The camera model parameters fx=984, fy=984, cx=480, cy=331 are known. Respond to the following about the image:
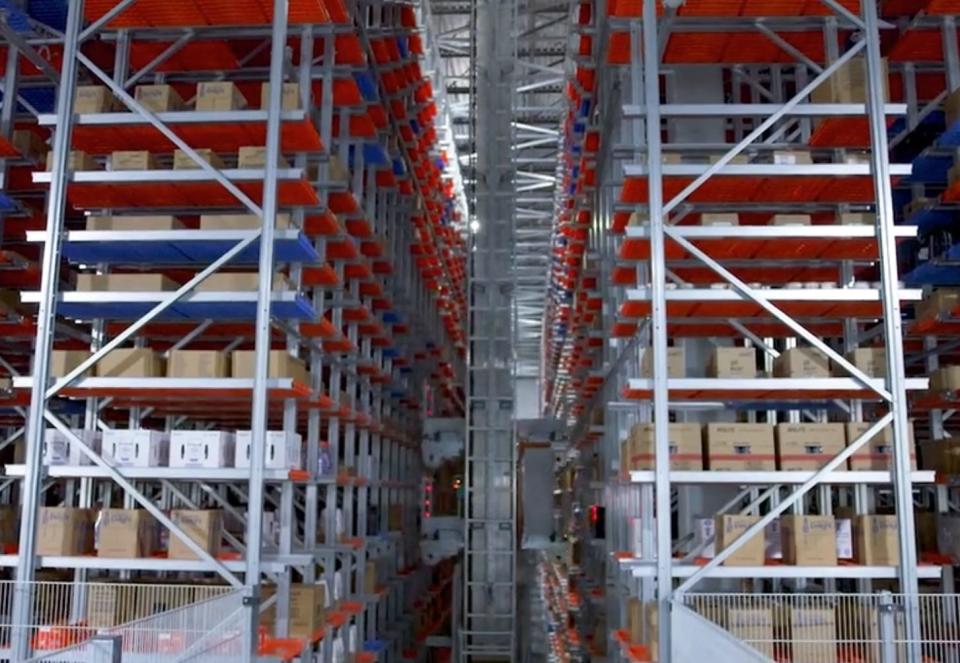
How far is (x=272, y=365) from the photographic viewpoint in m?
7.20

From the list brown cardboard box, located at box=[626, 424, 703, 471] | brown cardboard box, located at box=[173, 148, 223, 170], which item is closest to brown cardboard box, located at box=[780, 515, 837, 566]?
brown cardboard box, located at box=[626, 424, 703, 471]

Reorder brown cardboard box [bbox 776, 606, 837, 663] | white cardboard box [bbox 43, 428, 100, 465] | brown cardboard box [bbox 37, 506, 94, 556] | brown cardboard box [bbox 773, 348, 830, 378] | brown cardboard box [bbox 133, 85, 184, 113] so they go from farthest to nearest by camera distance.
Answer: brown cardboard box [bbox 133, 85, 184, 113], white cardboard box [bbox 43, 428, 100, 465], brown cardboard box [bbox 37, 506, 94, 556], brown cardboard box [bbox 773, 348, 830, 378], brown cardboard box [bbox 776, 606, 837, 663]

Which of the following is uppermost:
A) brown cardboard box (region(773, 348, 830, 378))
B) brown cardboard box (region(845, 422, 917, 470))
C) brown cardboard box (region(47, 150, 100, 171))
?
brown cardboard box (region(47, 150, 100, 171))

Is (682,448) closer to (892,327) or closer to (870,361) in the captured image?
(870,361)

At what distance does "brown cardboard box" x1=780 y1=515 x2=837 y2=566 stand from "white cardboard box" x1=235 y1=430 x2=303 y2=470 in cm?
351

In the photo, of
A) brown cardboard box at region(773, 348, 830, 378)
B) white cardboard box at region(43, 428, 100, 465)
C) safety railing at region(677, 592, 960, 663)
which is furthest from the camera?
white cardboard box at region(43, 428, 100, 465)

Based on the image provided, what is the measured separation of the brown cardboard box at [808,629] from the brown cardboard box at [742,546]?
378 mm

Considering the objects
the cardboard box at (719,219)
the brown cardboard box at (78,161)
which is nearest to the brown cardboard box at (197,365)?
the brown cardboard box at (78,161)

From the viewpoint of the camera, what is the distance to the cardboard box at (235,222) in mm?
7028

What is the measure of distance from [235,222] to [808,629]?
4.76m

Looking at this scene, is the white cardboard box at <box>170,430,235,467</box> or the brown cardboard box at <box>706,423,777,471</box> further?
the white cardboard box at <box>170,430,235,467</box>

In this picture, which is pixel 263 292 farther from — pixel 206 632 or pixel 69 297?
pixel 206 632

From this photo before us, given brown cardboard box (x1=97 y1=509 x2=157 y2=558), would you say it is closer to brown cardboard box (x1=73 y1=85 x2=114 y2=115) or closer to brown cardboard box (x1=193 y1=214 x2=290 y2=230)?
brown cardboard box (x1=193 y1=214 x2=290 y2=230)

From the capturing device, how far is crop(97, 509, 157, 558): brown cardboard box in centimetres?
688
